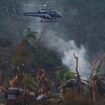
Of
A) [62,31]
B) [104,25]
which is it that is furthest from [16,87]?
[104,25]

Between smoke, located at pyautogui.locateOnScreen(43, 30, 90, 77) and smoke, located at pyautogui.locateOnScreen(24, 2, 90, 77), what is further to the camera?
smoke, located at pyautogui.locateOnScreen(24, 2, 90, 77)

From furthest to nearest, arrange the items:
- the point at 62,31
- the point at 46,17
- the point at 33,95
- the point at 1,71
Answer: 1. the point at 62,31
2. the point at 1,71
3. the point at 46,17
4. the point at 33,95

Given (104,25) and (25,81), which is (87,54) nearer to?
(104,25)

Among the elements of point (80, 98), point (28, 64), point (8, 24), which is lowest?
point (80, 98)

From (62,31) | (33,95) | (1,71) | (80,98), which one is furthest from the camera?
(62,31)

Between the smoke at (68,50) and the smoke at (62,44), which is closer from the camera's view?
the smoke at (68,50)

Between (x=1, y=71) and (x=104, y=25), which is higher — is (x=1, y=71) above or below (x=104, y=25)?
below

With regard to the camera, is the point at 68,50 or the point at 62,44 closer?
the point at 68,50

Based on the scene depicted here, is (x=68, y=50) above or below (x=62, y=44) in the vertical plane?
below

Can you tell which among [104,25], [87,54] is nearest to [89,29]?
[104,25]

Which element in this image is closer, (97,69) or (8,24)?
(97,69)
